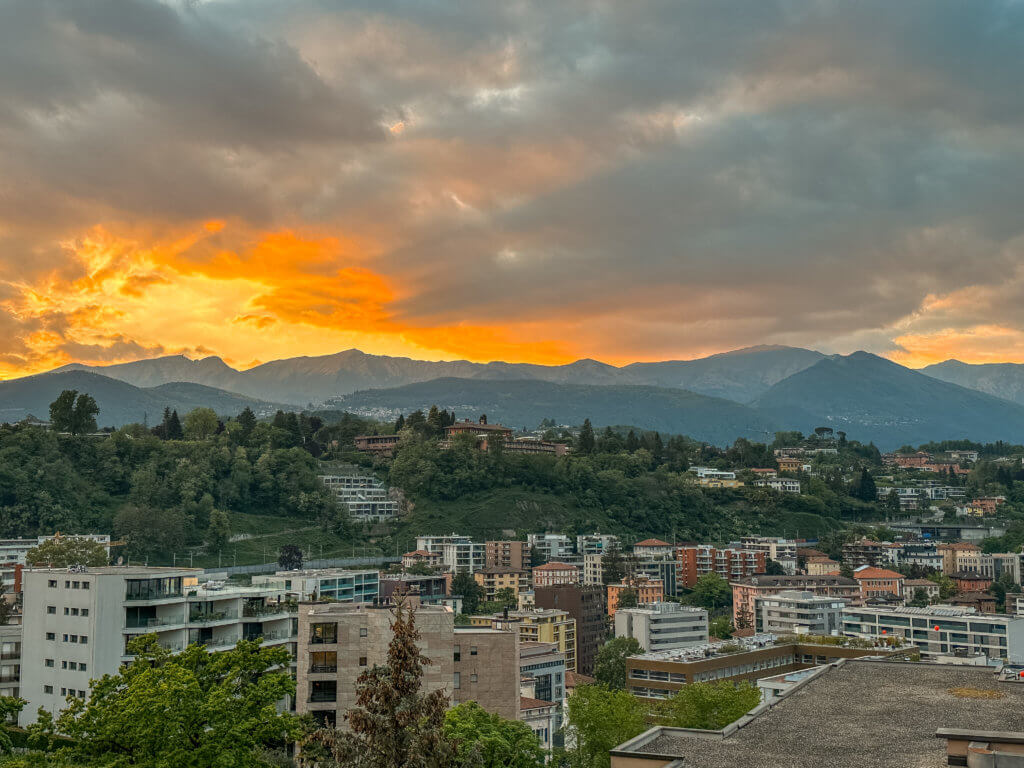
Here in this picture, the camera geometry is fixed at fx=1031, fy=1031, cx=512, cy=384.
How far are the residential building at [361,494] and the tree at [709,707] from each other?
97595 mm

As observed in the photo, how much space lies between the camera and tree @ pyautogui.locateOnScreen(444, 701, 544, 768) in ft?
85.9

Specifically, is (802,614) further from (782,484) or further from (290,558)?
(782,484)

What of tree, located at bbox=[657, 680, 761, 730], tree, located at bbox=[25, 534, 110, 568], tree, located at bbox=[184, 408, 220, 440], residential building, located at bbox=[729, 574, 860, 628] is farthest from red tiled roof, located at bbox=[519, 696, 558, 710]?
tree, located at bbox=[184, 408, 220, 440]

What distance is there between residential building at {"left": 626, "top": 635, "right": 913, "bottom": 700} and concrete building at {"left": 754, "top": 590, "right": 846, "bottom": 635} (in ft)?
94.5

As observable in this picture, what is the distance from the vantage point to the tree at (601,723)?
1309 inches

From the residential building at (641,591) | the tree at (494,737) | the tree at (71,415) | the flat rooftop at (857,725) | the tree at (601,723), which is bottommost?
the residential building at (641,591)

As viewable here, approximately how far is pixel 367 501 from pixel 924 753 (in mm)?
125062

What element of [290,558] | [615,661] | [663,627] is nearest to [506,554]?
[290,558]

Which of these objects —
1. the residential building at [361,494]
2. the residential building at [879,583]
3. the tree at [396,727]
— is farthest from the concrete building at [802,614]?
the tree at [396,727]

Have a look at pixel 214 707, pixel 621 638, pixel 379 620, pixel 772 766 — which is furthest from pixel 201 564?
pixel 772 766

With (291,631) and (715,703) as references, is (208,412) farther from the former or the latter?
(715,703)

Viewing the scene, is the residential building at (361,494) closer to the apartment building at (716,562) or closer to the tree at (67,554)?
the apartment building at (716,562)

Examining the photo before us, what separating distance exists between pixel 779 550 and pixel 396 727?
4813 inches

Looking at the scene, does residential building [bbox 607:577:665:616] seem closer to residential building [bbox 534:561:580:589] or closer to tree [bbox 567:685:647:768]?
residential building [bbox 534:561:580:589]
